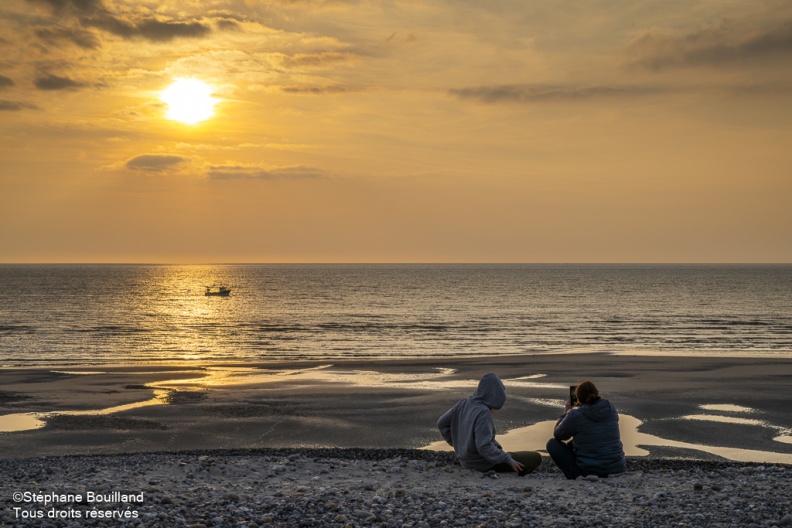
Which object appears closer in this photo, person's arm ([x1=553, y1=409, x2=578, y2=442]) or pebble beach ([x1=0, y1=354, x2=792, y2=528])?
pebble beach ([x1=0, y1=354, x2=792, y2=528])

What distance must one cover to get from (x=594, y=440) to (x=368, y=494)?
12.8 feet

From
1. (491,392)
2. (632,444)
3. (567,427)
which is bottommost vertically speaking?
(632,444)

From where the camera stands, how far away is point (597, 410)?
12.0 metres

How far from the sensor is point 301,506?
1006 cm

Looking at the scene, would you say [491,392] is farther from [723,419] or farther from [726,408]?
[726,408]

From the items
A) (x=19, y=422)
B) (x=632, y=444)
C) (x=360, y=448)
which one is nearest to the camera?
(x=360, y=448)

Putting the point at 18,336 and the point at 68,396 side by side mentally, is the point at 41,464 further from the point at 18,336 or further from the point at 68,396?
the point at 18,336

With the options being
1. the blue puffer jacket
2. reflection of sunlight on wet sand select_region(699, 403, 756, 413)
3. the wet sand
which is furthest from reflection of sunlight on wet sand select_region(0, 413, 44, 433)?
reflection of sunlight on wet sand select_region(699, 403, 756, 413)

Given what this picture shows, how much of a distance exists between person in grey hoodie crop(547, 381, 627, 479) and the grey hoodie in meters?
0.99

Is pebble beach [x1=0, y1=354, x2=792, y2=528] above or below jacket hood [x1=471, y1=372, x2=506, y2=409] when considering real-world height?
below

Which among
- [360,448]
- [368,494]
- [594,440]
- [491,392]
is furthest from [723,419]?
[368,494]

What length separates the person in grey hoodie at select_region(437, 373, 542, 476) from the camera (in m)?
11.8

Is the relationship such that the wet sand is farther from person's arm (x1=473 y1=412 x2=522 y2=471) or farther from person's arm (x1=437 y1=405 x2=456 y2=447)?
person's arm (x1=473 y1=412 x2=522 y2=471)

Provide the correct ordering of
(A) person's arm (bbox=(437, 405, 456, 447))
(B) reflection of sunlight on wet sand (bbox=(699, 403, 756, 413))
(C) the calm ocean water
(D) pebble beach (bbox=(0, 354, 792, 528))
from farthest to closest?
(C) the calm ocean water < (B) reflection of sunlight on wet sand (bbox=(699, 403, 756, 413)) < (A) person's arm (bbox=(437, 405, 456, 447)) < (D) pebble beach (bbox=(0, 354, 792, 528))
